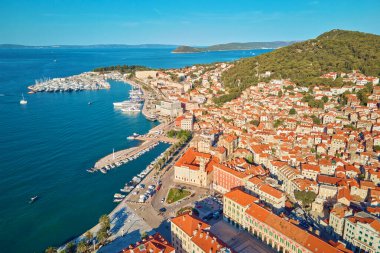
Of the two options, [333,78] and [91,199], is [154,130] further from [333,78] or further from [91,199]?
[333,78]

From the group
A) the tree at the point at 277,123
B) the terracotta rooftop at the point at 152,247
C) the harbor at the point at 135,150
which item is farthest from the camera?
the tree at the point at 277,123

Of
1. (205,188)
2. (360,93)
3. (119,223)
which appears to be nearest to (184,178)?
(205,188)

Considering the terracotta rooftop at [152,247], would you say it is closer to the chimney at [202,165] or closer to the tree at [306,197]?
the chimney at [202,165]

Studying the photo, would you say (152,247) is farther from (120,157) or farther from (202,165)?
(120,157)

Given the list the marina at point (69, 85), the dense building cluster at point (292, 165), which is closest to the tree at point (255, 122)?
the dense building cluster at point (292, 165)

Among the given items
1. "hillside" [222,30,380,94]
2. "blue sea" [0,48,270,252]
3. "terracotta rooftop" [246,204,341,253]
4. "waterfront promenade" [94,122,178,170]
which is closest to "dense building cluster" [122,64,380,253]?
"terracotta rooftop" [246,204,341,253]

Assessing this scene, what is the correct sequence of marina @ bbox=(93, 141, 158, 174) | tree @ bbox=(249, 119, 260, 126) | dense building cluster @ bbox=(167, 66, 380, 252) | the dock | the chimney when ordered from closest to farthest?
dense building cluster @ bbox=(167, 66, 380, 252), the chimney, marina @ bbox=(93, 141, 158, 174), the dock, tree @ bbox=(249, 119, 260, 126)

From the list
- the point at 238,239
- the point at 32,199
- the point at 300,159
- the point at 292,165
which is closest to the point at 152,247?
the point at 238,239

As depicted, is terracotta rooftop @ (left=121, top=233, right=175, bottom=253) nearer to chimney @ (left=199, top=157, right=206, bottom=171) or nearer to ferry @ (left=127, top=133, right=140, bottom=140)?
chimney @ (left=199, top=157, right=206, bottom=171)
